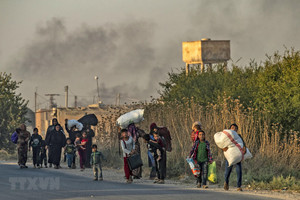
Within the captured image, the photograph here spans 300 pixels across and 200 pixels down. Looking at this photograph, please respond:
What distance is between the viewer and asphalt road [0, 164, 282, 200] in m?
18.1

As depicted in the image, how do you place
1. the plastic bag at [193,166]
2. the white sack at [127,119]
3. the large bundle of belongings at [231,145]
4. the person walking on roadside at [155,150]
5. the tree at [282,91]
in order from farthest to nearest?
1. the tree at [282,91]
2. the white sack at [127,119]
3. the person walking on roadside at [155,150]
4. the plastic bag at [193,166]
5. the large bundle of belongings at [231,145]

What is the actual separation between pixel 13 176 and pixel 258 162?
775cm

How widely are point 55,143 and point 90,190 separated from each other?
12.4 m

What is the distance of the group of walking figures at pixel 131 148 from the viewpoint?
20938 millimetres

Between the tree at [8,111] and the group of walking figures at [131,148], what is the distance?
17139 mm

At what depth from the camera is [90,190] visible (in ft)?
65.8

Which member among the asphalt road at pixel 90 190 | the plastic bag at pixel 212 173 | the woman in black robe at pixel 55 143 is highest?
the woman in black robe at pixel 55 143

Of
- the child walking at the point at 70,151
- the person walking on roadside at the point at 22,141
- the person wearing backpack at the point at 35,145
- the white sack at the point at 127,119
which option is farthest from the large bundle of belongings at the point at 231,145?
the person walking on roadside at the point at 22,141

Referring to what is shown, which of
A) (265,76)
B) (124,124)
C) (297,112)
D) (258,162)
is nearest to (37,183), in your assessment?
(124,124)

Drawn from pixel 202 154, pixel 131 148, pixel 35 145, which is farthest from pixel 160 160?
pixel 35 145

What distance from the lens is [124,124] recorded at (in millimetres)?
26312

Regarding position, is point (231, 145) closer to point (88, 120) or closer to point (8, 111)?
point (88, 120)

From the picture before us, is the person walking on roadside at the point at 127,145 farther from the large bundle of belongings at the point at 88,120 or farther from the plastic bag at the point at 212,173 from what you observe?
the large bundle of belongings at the point at 88,120

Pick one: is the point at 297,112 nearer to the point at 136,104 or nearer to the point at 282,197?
the point at 136,104
